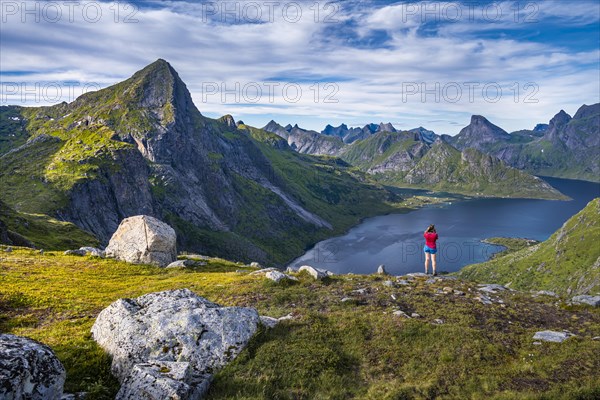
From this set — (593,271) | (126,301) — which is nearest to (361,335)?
(126,301)

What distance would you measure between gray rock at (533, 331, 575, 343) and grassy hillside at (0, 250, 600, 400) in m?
0.50

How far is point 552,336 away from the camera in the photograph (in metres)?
22.5

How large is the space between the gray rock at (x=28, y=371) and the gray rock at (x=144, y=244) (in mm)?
29705

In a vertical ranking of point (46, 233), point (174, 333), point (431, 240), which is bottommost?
point (46, 233)

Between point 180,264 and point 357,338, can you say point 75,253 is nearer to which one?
point 180,264

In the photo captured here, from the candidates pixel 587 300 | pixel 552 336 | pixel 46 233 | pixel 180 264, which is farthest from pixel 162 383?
pixel 46 233

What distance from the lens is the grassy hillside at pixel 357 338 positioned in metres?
16.2

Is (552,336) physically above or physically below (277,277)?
below

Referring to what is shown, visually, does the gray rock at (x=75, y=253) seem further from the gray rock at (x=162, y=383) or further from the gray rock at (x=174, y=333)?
the gray rock at (x=162, y=383)

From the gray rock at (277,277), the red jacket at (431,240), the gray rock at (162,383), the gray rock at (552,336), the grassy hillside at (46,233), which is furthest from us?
the grassy hillside at (46,233)

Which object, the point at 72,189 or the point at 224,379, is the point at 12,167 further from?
the point at 224,379

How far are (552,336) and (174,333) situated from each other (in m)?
22.7

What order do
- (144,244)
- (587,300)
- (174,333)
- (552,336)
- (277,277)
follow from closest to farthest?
(174,333) → (552,336) → (587,300) → (277,277) → (144,244)

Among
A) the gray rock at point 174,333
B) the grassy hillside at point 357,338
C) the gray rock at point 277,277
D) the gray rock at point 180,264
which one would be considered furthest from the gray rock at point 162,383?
the gray rock at point 180,264
